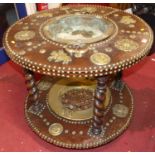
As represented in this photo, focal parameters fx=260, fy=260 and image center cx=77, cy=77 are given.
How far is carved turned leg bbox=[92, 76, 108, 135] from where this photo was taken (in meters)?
1.10

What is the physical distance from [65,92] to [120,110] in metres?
0.35

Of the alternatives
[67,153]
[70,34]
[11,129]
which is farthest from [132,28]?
[11,129]

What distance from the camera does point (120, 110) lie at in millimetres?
1487

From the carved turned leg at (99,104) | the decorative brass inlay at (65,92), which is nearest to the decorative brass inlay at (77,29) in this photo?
the carved turned leg at (99,104)

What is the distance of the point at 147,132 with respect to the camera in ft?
4.66

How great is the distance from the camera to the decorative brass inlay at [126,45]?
3.68 ft

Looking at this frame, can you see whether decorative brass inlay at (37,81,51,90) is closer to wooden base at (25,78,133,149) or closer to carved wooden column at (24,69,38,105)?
wooden base at (25,78,133,149)

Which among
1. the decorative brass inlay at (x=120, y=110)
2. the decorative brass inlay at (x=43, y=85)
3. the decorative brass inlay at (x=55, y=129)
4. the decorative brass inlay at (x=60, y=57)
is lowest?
the decorative brass inlay at (x=120, y=110)

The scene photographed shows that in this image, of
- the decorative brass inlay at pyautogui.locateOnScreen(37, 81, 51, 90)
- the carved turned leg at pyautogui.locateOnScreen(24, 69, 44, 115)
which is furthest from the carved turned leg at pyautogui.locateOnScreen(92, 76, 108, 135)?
the decorative brass inlay at pyautogui.locateOnScreen(37, 81, 51, 90)

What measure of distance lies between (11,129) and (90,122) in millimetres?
445

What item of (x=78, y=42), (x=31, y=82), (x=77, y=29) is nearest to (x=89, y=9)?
(x=77, y=29)

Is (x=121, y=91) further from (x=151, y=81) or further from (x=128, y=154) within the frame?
(x=128, y=154)

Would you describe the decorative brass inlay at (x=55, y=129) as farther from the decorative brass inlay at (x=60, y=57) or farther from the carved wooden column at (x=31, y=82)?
the decorative brass inlay at (x=60, y=57)

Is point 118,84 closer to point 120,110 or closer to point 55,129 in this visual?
point 120,110
